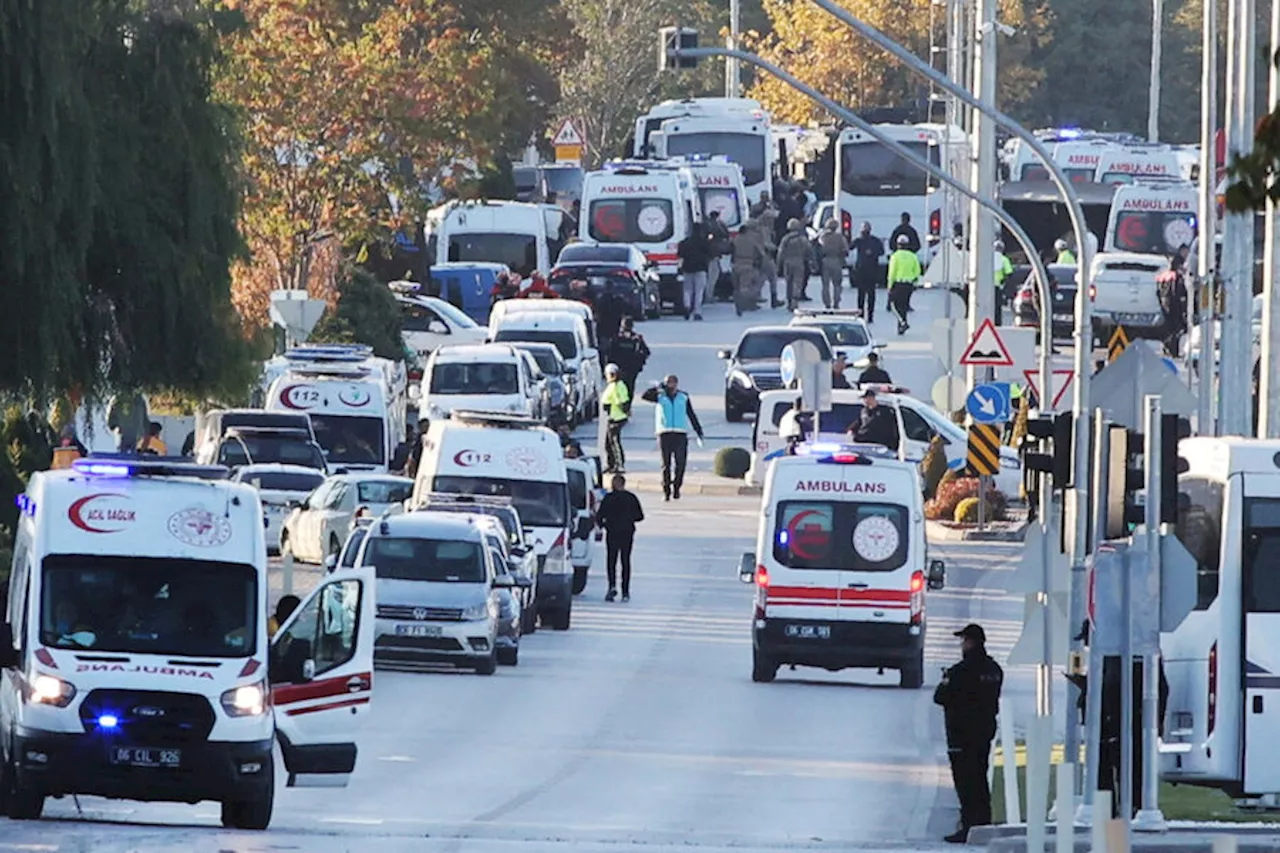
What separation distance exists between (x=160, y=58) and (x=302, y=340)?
24981 millimetres

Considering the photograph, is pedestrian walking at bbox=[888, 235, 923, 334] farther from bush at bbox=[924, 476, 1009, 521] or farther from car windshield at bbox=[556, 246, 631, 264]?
bush at bbox=[924, 476, 1009, 521]

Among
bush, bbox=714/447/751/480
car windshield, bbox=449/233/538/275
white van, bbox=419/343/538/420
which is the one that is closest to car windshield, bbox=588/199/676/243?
car windshield, bbox=449/233/538/275

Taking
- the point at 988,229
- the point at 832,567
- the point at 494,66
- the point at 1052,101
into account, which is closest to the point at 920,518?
the point at 832,567

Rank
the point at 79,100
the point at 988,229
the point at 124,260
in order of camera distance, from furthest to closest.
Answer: the point at 988,229 < the point at 124,260 < the point at 79,100

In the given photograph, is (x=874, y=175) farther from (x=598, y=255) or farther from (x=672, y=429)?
(x=672, y=429)

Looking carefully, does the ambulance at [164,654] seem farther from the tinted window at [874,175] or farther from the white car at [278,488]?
the tinted window at [874,175]

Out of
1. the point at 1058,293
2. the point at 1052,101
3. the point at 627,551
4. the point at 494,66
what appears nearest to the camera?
the point at 627,551

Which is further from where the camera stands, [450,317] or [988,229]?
[450,317]

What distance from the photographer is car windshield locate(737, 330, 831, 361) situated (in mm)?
54856

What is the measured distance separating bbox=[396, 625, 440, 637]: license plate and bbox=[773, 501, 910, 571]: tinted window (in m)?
3.44

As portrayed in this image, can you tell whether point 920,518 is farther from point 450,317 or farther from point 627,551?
point 450,317

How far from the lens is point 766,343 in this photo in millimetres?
55656

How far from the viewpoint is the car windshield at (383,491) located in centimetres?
4153

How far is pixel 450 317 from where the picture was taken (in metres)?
61.8
